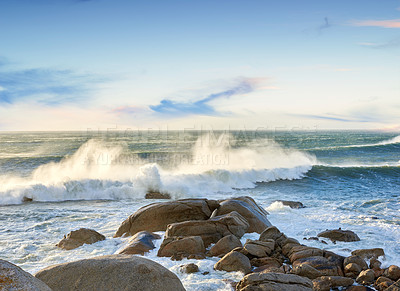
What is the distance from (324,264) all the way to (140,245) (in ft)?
15.4

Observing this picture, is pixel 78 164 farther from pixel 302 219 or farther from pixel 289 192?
pixel 302 219

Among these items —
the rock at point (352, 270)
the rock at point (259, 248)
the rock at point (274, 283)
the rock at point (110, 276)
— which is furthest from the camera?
the rock at point (259, 248)

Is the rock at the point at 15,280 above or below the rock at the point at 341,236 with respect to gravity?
above

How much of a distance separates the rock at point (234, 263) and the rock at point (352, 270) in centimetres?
216

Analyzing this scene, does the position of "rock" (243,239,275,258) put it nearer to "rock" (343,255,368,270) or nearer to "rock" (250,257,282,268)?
"rock" (250,257,282,268)

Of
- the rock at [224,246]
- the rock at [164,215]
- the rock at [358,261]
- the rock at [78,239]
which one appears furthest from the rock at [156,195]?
the rock at [358,261]

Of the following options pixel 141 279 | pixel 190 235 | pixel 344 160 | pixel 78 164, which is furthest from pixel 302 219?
pixel 344 160

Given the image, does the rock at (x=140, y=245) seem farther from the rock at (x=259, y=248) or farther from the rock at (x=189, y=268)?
the rock at (x=259, y=248)

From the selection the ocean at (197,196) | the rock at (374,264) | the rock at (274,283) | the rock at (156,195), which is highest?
the rock at (274,283)

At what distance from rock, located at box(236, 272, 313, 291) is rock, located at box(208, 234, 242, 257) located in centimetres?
224

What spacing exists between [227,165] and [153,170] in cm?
920

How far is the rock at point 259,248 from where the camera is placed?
818cm

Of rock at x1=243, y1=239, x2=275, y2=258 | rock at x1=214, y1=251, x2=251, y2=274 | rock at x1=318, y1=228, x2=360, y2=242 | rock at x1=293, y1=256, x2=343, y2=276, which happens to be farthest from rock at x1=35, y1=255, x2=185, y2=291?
rock at x1=318, y1=228, x2=360, y2=242

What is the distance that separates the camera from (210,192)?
68.5 ft
